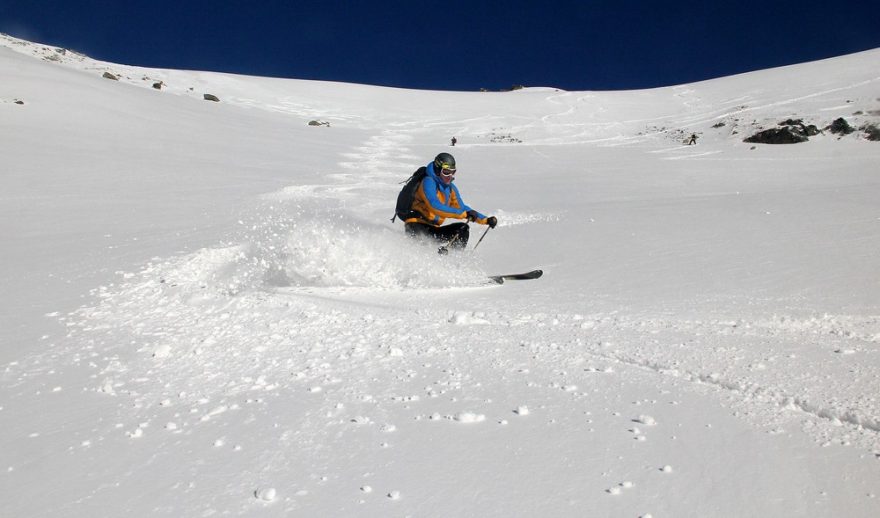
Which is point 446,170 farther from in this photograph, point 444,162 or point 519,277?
point 519,277

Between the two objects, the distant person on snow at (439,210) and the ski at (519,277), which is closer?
the ski at (519,277)

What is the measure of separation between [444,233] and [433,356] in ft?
13.1

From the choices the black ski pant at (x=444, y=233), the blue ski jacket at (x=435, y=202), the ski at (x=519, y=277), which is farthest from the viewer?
the black ski pant at (x=444, y=233)

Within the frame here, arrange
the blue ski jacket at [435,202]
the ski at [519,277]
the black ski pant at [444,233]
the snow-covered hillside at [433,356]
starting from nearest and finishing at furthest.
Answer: the snow-covered hillside at [433,356] < the ski at [519,277] < the blue ski jacket at [435,202] < the black ski pant at [444,233]

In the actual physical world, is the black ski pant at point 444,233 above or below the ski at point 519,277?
above

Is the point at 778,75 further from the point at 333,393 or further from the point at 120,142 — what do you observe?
the point at 333,393

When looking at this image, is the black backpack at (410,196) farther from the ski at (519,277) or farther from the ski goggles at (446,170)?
the ski at (519,277)

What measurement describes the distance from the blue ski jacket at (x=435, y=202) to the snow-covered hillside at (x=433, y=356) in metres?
0.53

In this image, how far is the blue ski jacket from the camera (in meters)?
7.17

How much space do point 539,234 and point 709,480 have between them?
6443 millimetres

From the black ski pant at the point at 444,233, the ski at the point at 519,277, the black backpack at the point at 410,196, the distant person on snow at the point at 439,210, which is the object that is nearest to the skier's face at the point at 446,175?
the distant person on snow at the point at 439,210

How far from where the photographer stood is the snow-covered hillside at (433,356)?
2232 mm

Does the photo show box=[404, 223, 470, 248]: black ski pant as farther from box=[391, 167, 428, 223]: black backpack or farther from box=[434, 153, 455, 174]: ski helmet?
box=[434, 153, 455, 174]: ski helmet

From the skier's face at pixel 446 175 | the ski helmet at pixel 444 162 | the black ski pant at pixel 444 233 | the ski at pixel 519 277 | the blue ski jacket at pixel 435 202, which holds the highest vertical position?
the ski helmet at pixel 444 162
